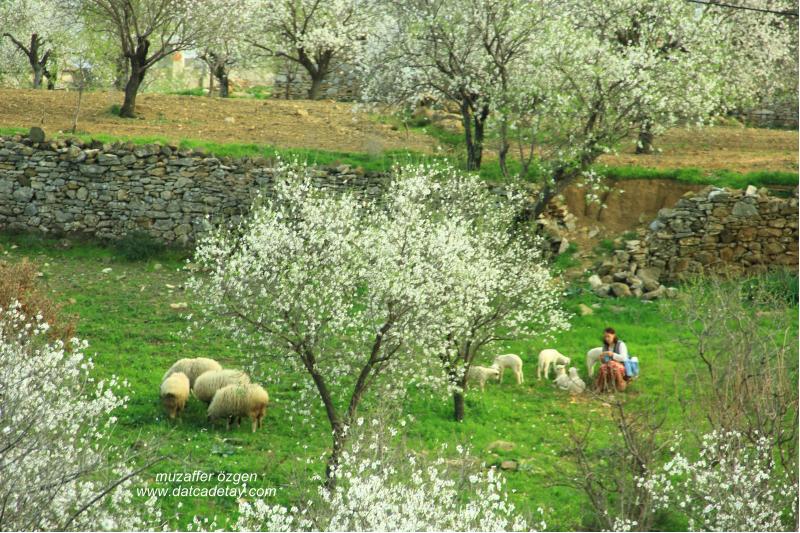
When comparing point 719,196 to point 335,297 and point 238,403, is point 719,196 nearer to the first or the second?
point 335,297

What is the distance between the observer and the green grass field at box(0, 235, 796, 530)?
609 inches

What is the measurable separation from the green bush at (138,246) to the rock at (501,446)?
12.9 meters

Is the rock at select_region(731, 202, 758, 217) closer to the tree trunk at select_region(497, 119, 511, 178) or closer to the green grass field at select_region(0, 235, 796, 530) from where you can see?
the green grass field at select_region(0, 235, 796, 530)

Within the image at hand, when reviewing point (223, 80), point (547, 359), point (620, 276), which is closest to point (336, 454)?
point (547, 359)

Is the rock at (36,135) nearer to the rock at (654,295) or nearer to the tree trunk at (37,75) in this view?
the tree trunk at (37,75)

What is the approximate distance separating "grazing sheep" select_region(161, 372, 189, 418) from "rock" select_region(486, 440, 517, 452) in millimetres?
5124

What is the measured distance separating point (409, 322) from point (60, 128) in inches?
725

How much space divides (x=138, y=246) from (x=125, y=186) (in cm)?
201

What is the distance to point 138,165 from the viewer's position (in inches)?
1097

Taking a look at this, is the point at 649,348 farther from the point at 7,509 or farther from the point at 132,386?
the point at 7,509

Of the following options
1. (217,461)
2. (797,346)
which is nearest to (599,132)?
(797,346)

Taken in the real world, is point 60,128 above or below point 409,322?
above

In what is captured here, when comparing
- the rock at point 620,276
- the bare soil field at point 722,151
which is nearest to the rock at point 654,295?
the rock at point 620,276

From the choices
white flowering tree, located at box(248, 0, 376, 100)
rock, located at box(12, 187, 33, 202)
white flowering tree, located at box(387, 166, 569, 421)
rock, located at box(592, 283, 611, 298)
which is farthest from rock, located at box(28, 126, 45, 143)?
rock, located at box(592, 283, 611, 298)
